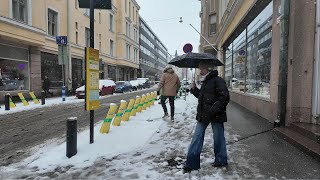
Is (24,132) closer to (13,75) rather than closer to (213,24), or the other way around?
(13,75)

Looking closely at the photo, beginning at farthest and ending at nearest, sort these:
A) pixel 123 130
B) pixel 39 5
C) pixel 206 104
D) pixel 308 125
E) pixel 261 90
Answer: pixel 39 5
pixel 261 90
pixel 123 130
pixel 308 125
pixel 206 104

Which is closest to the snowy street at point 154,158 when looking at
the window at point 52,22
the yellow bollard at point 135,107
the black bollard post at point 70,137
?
the black bollard post at point 70,137

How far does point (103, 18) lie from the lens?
1523 inches

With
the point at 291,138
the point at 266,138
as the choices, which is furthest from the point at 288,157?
the point at 266,138

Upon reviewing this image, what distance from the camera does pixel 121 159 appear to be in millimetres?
5523

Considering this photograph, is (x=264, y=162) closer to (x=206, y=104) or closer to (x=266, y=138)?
(x=206, y=104)

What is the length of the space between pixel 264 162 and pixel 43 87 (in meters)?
20.9

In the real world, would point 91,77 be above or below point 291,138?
above

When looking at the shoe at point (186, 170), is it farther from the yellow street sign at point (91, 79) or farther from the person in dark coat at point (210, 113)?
the yellow street sign at point (91, 79)

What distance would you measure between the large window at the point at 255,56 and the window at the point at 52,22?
49.4ft

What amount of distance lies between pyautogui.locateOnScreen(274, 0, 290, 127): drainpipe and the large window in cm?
206

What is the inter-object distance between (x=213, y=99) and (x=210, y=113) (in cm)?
23

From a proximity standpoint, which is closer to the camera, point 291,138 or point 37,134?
point 291,138

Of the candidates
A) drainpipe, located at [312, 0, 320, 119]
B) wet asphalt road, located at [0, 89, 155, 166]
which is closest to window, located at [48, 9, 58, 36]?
wet asphalt road, located at [0, 89, 155, 166]
